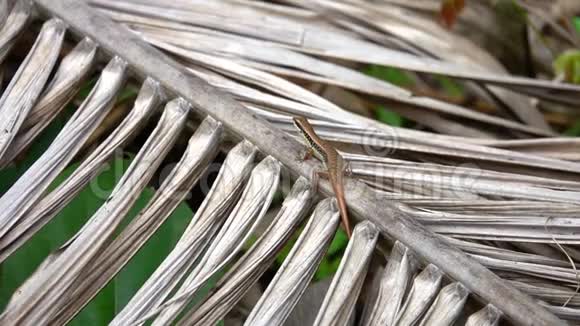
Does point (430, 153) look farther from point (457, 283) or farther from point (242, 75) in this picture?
point (242, 75)

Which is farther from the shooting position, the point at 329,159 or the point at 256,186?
the point at 329,159

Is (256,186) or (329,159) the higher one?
(329,159)

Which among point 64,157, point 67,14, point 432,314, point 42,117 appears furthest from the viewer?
point 67,14

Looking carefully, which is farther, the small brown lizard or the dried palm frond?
the small brown lizard

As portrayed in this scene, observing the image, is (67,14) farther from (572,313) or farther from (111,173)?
(572,313)

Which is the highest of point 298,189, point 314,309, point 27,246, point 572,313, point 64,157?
point 572,313

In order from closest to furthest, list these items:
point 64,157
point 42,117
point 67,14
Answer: point 64,157, point 42,117, point 67,14

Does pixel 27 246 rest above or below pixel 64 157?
below

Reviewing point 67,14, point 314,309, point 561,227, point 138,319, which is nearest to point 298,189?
point 314,309

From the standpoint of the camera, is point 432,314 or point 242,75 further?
point 242,75

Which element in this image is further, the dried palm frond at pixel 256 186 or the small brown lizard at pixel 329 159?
the small brown lizard at pixel 329 159
